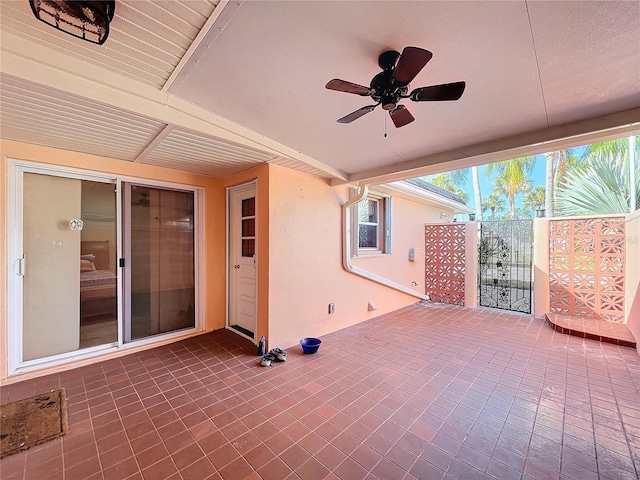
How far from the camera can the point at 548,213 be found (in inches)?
339

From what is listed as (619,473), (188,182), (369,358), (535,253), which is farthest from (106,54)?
(535,253)

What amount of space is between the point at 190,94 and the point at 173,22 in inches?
28.4

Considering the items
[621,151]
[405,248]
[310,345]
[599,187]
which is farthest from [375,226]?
[621,151]

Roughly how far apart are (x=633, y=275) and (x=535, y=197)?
13.6m

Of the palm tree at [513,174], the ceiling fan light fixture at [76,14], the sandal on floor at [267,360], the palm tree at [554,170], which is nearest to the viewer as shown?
the ceiling fan light fixture at [76,14]

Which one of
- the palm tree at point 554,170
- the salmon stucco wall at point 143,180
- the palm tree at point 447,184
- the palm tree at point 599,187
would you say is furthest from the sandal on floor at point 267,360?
the palm tree at point 447,184

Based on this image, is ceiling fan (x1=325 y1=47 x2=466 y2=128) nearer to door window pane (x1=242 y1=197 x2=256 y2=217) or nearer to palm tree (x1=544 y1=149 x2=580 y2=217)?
door window pane (x1=242 y1=197 x2=256 y2=217)

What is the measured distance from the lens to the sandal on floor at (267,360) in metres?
3.05

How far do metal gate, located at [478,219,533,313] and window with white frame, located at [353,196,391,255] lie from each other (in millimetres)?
2444

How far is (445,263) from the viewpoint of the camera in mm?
6375

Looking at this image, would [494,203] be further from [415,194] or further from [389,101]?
[389,101]

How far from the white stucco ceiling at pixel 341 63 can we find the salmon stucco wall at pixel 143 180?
0.73 feet

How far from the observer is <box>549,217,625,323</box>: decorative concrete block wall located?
14.2ft

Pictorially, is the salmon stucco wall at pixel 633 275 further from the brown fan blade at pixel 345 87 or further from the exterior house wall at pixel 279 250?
the brown fan blade at pixel 345 87
